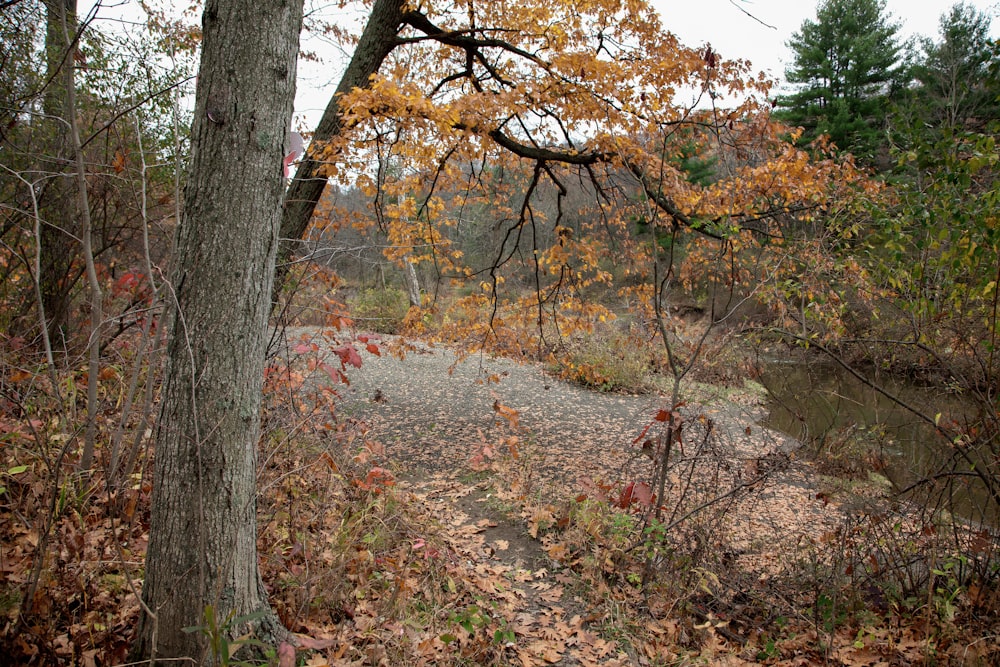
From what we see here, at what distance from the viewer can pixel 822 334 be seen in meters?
4.69

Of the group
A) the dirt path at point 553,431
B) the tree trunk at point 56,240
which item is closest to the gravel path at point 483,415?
the dirt path at point 553,431

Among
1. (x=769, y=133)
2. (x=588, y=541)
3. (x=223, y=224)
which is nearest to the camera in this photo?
(x=223, y=224)

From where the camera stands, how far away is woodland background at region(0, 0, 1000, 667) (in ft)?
6.37

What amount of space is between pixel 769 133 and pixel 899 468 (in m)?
3.82

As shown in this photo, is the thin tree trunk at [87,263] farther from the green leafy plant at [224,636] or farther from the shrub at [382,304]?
the shrub at [382,304]

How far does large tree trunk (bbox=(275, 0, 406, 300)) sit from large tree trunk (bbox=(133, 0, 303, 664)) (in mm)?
2313

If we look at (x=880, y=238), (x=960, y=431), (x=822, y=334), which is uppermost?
(x=880, y=238)

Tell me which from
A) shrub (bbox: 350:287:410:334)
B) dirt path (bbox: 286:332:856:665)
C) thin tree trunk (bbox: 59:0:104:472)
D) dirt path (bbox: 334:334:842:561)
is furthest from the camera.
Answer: shrub (bbox: 350:287:410:334)

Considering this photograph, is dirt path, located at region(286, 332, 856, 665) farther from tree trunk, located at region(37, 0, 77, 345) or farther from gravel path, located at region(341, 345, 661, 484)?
tree trunk, located at region(37, 0, 77, 345)

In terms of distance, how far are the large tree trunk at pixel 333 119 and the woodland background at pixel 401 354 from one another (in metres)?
0.03

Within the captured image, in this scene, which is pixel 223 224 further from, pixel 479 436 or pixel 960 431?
pixel 479 436

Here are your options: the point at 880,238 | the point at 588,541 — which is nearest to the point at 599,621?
the point at 588,541

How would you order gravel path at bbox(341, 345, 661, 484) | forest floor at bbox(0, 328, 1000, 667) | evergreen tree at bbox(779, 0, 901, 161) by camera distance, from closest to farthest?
forest floor at bbox(0, 328, 1000, 667), gravel path at bbox(341, 345, 661, 484), evergreen tree at bbox(779, 0, 901, 161)

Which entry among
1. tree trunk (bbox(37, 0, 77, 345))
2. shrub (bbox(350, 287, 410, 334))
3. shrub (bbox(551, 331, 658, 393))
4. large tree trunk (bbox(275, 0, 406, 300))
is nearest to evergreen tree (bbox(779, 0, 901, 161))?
shrub (bbox(551, 331, 658, 393))
